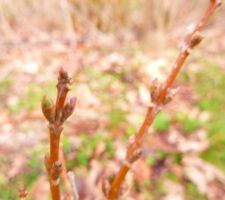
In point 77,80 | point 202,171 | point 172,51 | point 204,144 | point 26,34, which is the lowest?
point 202,171

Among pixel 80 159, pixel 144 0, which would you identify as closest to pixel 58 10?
pixel 144 0

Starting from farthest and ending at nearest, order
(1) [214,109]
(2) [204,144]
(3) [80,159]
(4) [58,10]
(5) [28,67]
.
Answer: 1. (4) [58,10]
2. (5) [28,67]
3. (1) [214,109]
4. (2) [204,144]
5. (3) [80,159]

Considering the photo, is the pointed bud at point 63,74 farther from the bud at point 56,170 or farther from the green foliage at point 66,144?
the green foliage at point 66,144

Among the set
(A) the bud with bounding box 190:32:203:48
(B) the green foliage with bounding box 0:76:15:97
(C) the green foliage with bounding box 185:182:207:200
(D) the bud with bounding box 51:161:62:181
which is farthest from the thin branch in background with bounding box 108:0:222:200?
(B) the green foliage with bounding box 0:76:15:97

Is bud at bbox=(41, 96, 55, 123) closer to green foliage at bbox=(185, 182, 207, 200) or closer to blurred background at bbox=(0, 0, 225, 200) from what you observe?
blurred background at bbox=(0, 0, 225, 200)

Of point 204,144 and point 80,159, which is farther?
point 204,144

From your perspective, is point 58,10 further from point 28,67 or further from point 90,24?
point 28,67

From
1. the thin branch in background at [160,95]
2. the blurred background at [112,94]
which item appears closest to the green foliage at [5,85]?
the blurred background at [112,94]

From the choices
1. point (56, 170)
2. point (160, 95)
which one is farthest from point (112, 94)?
point (56, 170)
